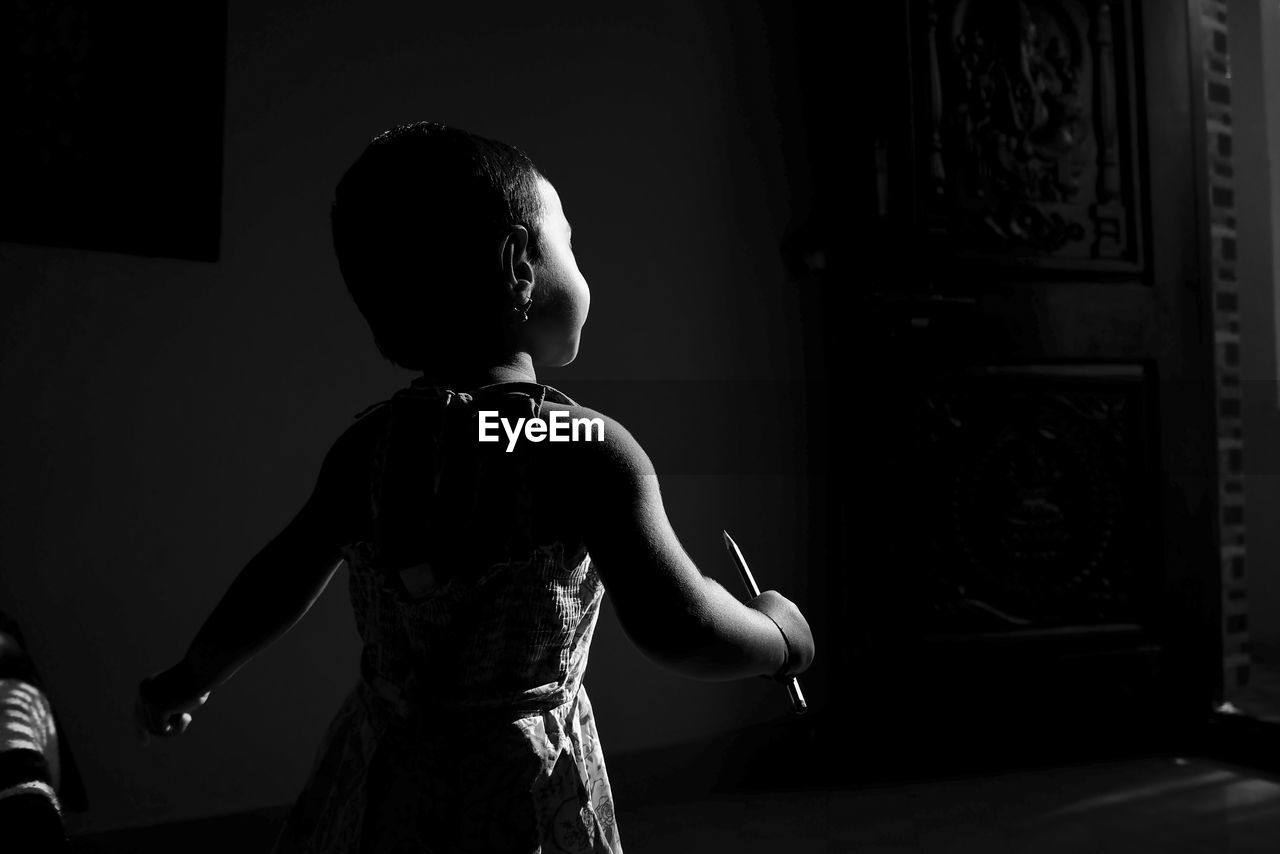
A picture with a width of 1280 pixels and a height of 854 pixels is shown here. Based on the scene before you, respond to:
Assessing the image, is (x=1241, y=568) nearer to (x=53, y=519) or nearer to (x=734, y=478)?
(x=734, y=478)

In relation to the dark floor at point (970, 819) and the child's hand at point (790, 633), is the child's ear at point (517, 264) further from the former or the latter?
the dark floor at point (970, 819)

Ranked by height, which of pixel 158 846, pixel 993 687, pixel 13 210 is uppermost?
pixel 13 210

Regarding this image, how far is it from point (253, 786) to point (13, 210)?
120cm

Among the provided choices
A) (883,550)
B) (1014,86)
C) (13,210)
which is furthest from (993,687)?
(13,210)

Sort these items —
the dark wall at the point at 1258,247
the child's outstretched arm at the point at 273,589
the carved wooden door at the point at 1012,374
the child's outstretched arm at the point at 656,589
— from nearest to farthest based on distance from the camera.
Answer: the child's outstretched arm at the point at 656,589
the child's outstretched arm at the point at 273,589
the carved wooden door at the point at 1012,374
the dark wall at the point at 1258,247

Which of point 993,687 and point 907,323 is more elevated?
point 907,323

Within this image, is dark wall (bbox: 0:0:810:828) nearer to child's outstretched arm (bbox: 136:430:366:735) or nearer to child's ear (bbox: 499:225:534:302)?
child's outstretched arm (bbox: 136:430:366:735)

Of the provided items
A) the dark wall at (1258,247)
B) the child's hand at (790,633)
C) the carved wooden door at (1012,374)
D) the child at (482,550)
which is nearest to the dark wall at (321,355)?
the carved wooden door at (1012,374)

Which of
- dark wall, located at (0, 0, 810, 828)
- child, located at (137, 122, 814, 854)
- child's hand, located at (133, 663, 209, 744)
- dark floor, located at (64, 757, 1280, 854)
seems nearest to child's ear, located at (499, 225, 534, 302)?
child, located at (137, 122, 814, 854)

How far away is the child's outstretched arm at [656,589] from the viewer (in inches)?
21.9

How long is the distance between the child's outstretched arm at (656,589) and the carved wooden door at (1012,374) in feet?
5.07

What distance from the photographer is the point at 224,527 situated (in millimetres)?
1777

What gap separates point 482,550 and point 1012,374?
1.84 m

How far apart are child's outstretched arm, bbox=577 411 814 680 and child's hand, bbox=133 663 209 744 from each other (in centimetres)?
36
